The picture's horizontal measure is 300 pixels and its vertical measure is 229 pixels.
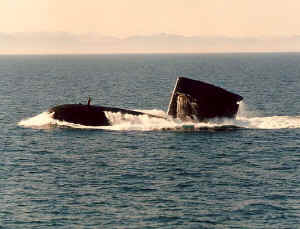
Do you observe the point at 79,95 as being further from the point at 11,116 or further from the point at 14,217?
the point at 14,217

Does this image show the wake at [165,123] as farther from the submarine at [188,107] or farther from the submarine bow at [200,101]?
the submarine bow at [200,101]

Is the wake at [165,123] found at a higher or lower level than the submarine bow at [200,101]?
lower

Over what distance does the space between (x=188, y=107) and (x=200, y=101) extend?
1969 mm

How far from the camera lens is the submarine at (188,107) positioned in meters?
67.2

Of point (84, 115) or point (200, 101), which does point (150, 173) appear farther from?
point (84, 115)

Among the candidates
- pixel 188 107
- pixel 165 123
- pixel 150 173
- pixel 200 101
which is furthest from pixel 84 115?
pixel 150 173

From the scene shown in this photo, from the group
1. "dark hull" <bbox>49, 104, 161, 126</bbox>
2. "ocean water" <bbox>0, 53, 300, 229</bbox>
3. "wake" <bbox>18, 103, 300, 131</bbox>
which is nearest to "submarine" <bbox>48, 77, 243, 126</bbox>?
"dark hull" <bbox>49, 104, 161, 126</bbox>

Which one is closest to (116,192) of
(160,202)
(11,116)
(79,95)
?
(160,202)

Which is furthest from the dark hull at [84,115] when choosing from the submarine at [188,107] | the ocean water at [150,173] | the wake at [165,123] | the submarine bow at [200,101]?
the submarine bow at [200,101]

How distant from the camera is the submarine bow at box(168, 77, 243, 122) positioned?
67125 millimetres

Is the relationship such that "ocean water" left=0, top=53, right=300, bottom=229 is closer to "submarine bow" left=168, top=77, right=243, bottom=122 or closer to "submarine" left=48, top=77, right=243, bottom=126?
"submarine" left=48, top=77, right=243, bottom=126

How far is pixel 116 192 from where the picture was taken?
45.3m

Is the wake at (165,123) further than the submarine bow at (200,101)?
Yes

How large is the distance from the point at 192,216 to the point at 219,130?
30.0 metres
